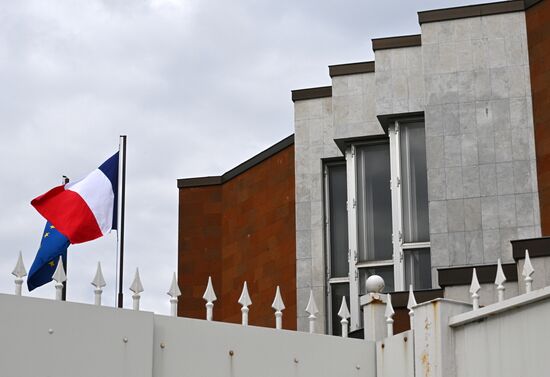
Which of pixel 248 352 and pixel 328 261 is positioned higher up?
pixel 328 261

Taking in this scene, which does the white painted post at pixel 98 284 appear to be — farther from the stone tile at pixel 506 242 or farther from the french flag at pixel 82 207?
the stone tile at pixel 506 242

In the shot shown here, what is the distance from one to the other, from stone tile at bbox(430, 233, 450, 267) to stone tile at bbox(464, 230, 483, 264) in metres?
0.30

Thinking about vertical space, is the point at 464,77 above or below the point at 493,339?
above

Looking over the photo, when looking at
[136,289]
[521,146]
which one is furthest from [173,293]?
[521,146]

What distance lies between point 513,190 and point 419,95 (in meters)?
2.21

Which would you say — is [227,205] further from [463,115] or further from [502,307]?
[502,307]

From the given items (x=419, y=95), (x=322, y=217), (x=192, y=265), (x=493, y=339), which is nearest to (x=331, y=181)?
(x=322, y=217)

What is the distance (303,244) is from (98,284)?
1055 cm

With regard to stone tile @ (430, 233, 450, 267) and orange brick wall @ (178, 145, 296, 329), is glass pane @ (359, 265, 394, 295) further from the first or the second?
orange brick wall @ (178, 145, 296, 329)

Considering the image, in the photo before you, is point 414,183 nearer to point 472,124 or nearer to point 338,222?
point 472,124

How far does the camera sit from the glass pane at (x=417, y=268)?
17.7 m

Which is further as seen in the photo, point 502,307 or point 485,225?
point 485,225

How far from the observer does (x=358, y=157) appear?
1911 cm

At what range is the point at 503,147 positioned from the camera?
17391 mm
